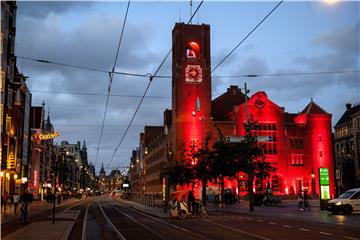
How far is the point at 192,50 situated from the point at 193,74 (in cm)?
512

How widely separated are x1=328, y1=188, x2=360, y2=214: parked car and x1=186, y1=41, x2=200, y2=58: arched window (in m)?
66.4

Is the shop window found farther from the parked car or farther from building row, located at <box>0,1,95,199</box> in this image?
the parked car

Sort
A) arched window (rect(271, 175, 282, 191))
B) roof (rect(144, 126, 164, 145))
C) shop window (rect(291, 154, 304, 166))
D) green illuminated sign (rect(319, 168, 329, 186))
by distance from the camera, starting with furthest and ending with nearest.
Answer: roof (rect(144, 126, 164, 145))
shop window (rect(291, 154, 304, 166))
arched window (rect(271, 175, 282, 191))
green illuminated sign (rect(319, 168, 329, 186))

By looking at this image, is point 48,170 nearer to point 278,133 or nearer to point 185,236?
point 278,133

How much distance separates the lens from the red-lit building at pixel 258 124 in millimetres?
97625

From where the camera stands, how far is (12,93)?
195 feet

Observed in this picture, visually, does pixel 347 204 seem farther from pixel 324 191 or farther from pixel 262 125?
pixel 262 125

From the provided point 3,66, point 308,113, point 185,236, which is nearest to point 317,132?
point 308,113

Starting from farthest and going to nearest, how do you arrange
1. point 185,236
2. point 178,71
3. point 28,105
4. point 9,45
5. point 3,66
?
point 178,71 → point 28,105 → point 9,45 → point 3,66 → point 185,236

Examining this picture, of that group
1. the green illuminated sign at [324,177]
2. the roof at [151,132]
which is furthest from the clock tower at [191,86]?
the roof at [151,132]

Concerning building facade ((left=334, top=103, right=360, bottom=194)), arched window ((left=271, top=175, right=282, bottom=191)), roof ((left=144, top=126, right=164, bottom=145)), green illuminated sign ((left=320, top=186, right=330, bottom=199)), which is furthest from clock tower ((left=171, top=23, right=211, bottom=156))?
roof ((left=144, top=126, right=164, bottom=145))

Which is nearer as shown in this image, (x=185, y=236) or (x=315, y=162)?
(x=185, y=236)

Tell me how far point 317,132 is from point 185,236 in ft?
284

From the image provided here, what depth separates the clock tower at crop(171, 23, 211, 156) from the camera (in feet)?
321
